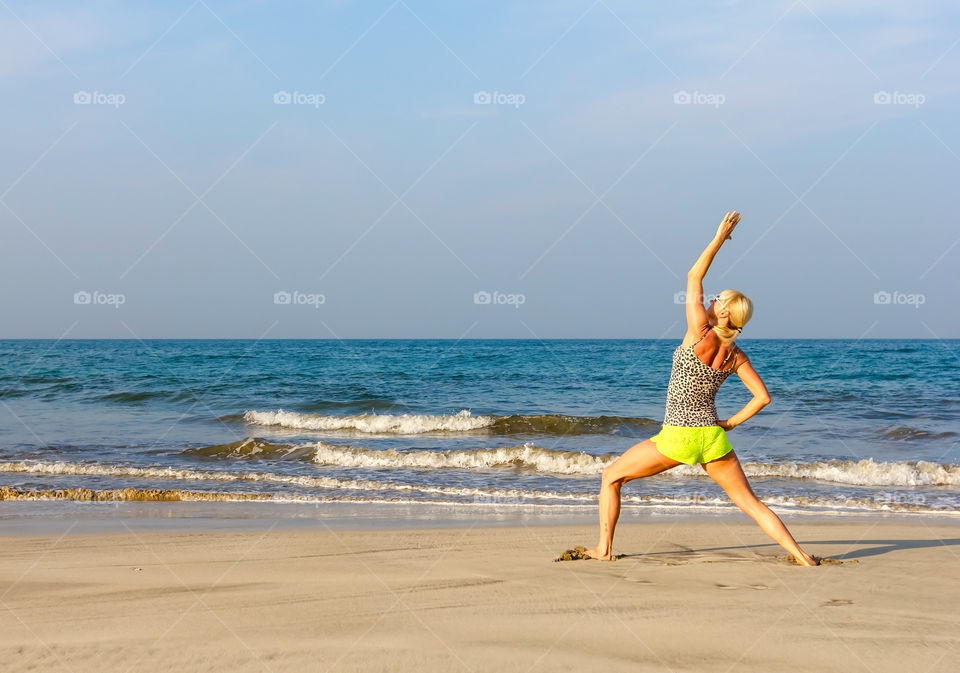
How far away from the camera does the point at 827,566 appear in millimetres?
5555

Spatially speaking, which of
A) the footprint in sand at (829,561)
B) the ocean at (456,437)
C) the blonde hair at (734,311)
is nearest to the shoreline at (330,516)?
the ocean at (456,437)

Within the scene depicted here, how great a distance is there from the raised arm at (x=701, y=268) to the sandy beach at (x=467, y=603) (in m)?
1.64

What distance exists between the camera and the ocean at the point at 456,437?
32.2 feet

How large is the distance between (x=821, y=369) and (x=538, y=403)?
45.8 feet

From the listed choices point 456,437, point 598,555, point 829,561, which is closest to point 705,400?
point 598,555

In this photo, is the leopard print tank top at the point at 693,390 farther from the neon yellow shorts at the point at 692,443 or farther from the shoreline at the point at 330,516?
the shoreline at the point at 330,516

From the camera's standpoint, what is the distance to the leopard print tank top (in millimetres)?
5117

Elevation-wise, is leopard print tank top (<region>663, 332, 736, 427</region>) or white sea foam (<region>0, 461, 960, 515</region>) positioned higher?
leopard print tank top (<region>663, 332, 736, 427</region>)

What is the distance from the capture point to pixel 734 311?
4.86 metres

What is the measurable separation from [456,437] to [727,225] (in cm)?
1192

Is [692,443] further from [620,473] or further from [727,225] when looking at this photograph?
[727,225]

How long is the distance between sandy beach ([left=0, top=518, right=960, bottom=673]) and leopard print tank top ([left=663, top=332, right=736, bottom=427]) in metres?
1.00

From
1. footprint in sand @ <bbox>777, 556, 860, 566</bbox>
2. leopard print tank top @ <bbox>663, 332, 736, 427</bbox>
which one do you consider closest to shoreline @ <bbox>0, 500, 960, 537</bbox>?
footprint in sand @ <bbox>777, 556, 860, 566</bbox>

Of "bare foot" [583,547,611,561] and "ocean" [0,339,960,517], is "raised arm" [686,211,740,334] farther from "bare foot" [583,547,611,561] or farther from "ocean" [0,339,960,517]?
"ocean" [0,339,960,517]
